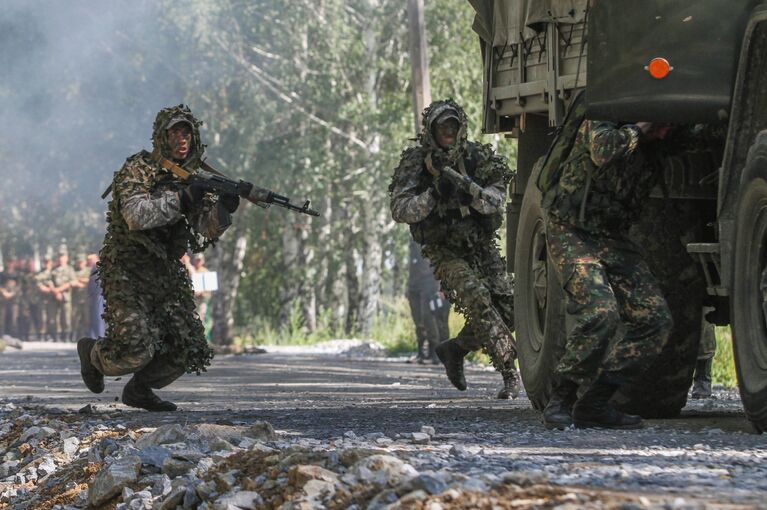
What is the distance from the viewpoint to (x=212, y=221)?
11617 millimetres

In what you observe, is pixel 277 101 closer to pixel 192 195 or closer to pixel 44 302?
pixel 44 302

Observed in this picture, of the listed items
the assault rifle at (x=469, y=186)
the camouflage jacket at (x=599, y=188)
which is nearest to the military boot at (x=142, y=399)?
the assault rifle at (x=469, y=186)

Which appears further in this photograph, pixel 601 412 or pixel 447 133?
pixel 447 133

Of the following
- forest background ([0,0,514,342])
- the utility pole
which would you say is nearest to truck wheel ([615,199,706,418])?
the utility pole

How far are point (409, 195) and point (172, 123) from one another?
6.91 ft

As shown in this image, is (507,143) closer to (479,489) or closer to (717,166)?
(717,166)

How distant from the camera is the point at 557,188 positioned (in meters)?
9.05

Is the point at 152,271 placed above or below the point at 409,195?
below

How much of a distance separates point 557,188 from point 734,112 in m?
1.52

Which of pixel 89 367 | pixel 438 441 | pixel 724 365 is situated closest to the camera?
pixel 438 441

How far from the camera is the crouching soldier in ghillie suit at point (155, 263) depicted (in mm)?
11438

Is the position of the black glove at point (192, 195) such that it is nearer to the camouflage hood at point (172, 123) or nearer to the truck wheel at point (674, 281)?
the camouflage hood at point (172, 123)

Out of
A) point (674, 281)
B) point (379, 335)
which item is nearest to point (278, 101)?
point (379, 335)

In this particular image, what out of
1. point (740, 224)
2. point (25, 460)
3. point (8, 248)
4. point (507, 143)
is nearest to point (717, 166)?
point (740, 224)
